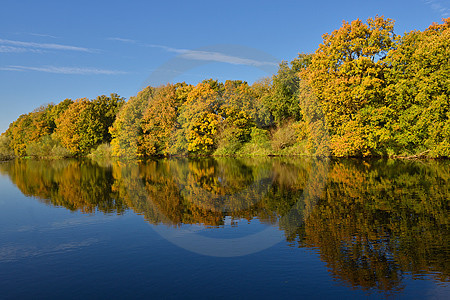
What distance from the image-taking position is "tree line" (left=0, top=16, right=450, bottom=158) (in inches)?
1556

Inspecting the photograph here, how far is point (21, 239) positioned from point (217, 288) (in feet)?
28.6

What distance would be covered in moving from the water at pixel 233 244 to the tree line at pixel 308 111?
76.5 feet

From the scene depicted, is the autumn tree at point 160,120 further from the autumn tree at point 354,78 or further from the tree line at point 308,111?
the autumn tree at point 354,78

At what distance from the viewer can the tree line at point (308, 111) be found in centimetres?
3953

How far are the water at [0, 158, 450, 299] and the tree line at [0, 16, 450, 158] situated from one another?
23.3 metres

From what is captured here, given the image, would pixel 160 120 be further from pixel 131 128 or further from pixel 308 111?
pixel 308 111

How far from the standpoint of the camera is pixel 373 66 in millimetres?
42719

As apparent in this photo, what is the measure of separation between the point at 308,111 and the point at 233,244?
41264 mm

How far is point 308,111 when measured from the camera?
49438 millimetres

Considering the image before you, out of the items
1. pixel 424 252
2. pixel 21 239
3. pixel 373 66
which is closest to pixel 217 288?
pixel 424 252

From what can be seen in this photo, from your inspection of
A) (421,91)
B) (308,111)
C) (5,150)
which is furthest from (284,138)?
(5,150)

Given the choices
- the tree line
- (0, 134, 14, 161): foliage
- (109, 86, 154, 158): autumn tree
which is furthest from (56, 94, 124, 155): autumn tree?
(0, 134, 14, 161): foliage

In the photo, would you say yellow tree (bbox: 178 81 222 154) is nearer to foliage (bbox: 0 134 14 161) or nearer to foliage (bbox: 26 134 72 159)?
foliage (bbox: 26 134 72 159)

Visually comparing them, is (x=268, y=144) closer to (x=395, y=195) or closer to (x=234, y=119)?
(x=234, y=119)
